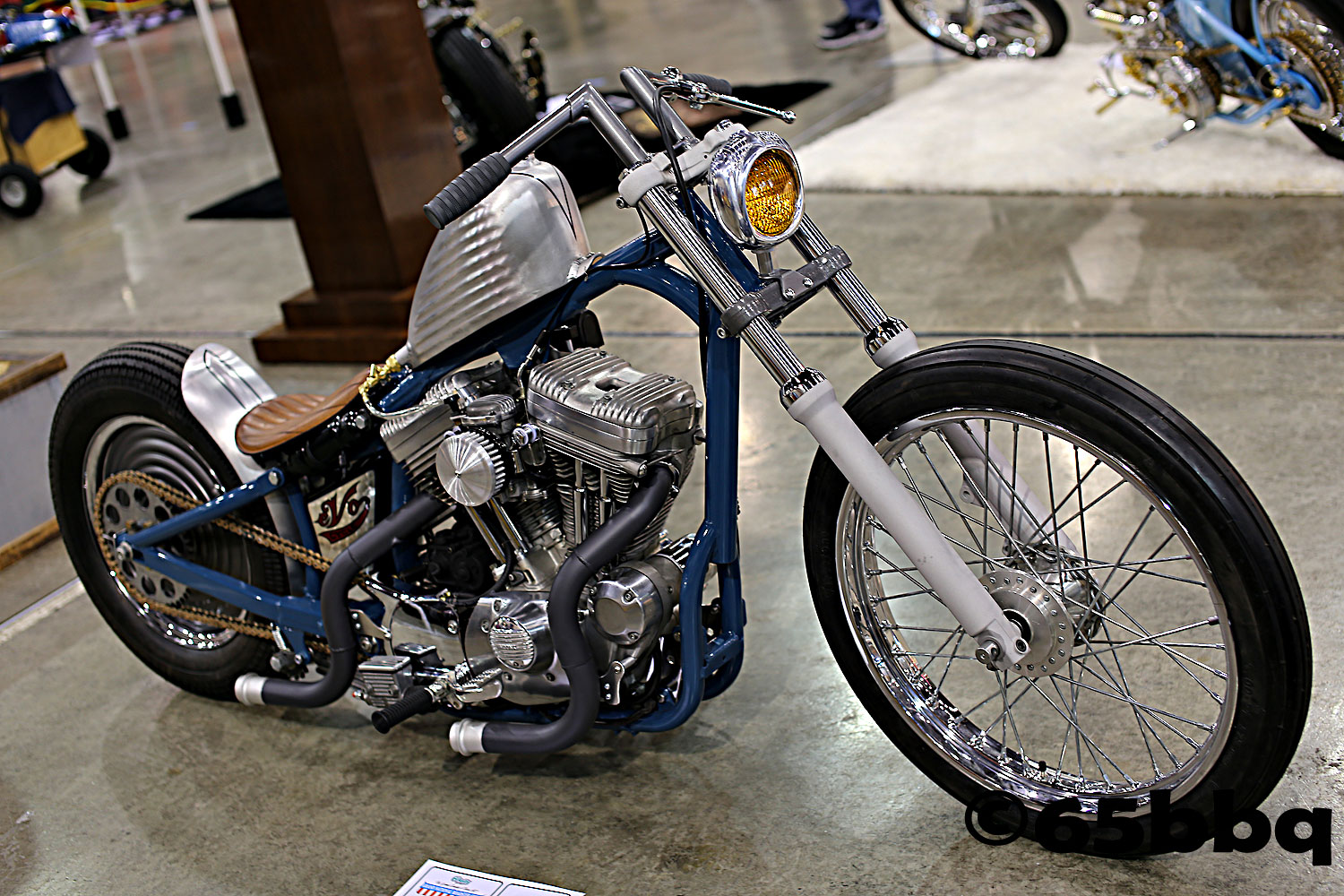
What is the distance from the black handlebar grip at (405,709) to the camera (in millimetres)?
2162

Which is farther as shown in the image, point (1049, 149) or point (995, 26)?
point (995, 26)

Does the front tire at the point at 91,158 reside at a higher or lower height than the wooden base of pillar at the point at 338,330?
higher

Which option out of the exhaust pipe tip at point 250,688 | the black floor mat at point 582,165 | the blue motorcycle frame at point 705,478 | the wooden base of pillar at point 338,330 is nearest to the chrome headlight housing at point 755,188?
the blue motorcycle frame at point 705,478

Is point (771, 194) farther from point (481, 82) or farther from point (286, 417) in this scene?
point (481, 82)

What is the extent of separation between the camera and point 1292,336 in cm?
338

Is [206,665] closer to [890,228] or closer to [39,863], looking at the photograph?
[39,863]

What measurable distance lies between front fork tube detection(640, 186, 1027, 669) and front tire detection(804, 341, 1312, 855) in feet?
0.28

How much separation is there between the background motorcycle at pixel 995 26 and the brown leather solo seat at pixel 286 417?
5244 millimetres

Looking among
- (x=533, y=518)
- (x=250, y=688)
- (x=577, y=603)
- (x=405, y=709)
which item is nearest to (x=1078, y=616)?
(x=577, y=603)

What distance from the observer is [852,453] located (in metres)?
1.76

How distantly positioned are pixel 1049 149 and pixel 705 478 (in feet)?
12.2

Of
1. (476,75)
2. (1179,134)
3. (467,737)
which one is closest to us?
(467,737)

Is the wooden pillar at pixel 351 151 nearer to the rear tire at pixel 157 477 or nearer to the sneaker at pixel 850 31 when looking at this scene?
the rear tire at pixel 157 477

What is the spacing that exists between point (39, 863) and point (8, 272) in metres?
4.97
